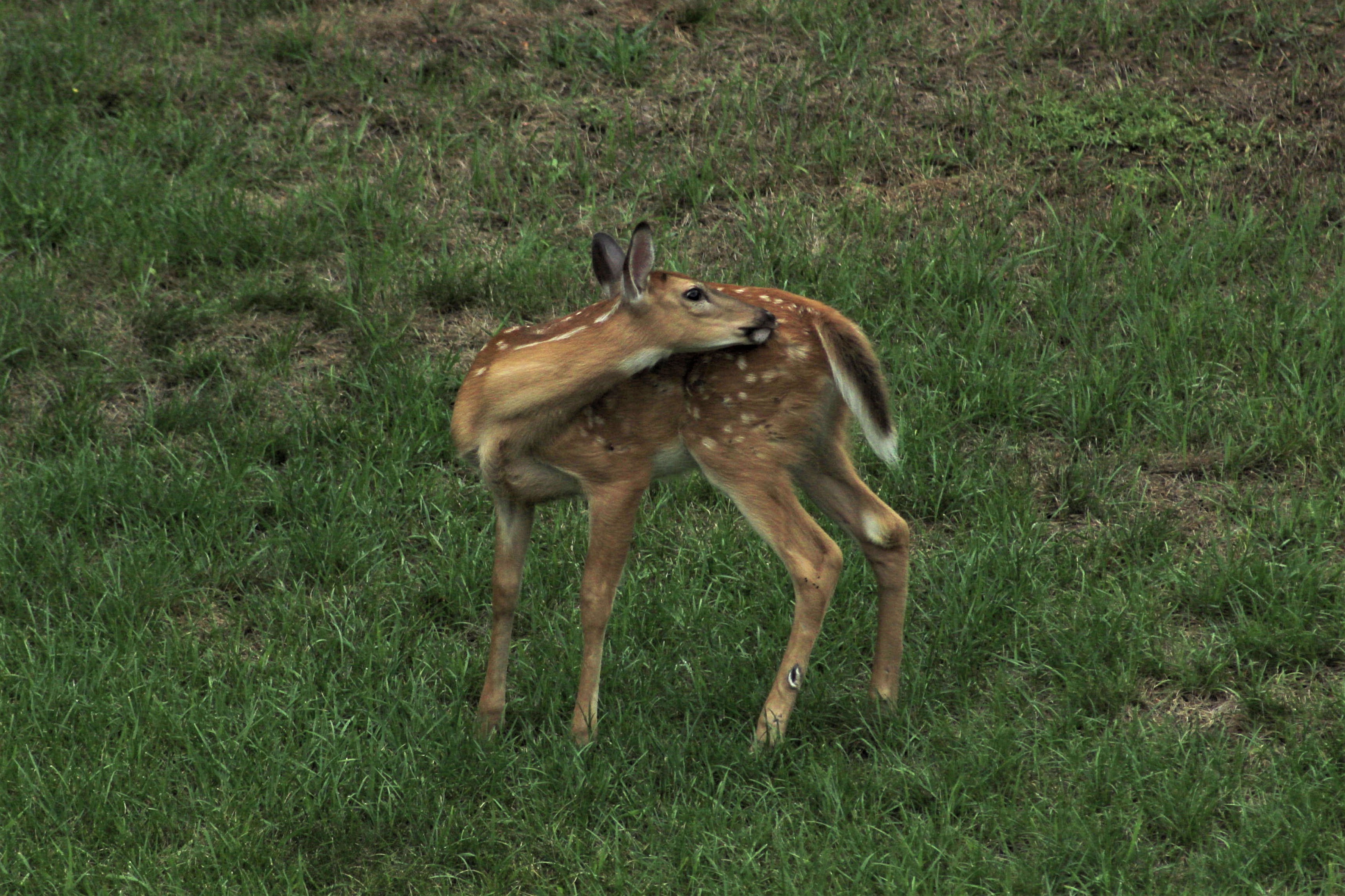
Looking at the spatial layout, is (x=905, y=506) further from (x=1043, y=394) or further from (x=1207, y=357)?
(x=1207, y=357)

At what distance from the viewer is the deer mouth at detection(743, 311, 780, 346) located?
493 centimetres

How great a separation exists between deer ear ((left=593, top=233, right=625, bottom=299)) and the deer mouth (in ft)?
1.34

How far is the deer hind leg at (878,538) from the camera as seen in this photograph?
17.2 ft

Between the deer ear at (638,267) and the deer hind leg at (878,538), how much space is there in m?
0.80

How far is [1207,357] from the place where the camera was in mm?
6785

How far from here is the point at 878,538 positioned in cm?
526

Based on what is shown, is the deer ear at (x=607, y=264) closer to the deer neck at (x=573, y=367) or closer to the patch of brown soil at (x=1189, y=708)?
the deer neck at (x=573, y=367)

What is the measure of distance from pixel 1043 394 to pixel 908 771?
7.53ft

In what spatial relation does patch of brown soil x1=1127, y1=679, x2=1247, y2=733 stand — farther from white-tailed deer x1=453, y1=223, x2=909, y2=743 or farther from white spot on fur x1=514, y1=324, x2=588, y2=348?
white spot on fur x1=514, y1=324, x2=588, y2=348

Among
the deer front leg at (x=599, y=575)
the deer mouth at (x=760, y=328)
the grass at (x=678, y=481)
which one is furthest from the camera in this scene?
the deer front leg at (x=599, y=575)

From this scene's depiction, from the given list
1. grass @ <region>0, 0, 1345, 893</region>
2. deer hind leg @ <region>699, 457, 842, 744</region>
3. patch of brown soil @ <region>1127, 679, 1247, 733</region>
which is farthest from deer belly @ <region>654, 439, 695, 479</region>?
patch of brown soil @ <region>1127, 679, 1247, 733</region>

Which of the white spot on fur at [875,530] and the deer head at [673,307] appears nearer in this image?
the deer head at [673,307]

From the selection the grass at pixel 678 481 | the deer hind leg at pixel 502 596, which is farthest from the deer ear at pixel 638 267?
the grass at pixel 678 481

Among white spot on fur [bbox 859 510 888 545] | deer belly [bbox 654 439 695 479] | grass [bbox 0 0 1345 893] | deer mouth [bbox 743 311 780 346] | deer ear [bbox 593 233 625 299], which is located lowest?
grass [bbox 0 0 1345 893]
